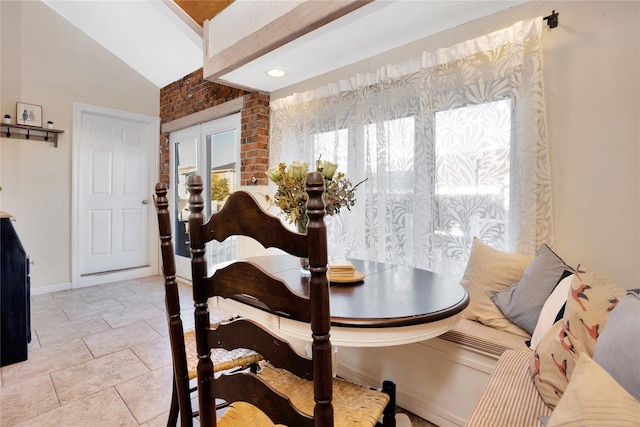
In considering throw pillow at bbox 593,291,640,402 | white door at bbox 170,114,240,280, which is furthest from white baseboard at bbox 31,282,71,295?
throw pillow at bbox 593,291,640,402

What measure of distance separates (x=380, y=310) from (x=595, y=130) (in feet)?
4.87

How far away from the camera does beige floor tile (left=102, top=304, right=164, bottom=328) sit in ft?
9.68

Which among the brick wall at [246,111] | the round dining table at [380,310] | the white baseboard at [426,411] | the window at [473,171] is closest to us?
the round dining table at [380,310]

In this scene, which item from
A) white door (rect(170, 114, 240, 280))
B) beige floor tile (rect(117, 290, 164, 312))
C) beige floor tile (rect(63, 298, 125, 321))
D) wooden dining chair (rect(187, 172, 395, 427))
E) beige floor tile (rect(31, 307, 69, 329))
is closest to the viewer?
wooden dining chair (rect(187, 172, 395, 427))

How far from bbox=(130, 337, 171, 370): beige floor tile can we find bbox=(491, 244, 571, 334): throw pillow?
2187mm

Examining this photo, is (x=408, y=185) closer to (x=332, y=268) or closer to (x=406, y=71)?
(x=406, y=71)

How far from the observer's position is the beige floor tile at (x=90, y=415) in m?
1.64

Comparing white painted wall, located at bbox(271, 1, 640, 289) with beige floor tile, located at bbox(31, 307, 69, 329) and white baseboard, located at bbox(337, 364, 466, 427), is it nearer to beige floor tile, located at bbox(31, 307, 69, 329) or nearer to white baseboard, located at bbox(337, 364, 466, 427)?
white baseboard, located at bbox(337, 364, 466, 427)

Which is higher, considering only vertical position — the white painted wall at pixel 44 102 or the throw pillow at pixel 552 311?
the white painted wall at pixel 44 102

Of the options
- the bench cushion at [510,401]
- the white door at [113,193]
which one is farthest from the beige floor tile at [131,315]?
the bench cushion at [510,401]

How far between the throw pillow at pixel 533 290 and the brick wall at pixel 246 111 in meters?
2.43

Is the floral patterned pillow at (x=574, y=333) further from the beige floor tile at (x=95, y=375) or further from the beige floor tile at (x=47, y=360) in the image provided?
the beige floor tile at (x=47, y=360)

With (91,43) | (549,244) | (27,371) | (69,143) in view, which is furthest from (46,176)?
(549,244)

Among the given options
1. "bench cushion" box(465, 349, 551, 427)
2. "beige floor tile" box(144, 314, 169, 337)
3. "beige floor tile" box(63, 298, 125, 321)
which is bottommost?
"beige floor tile" box(144, 314, 169, 337)
